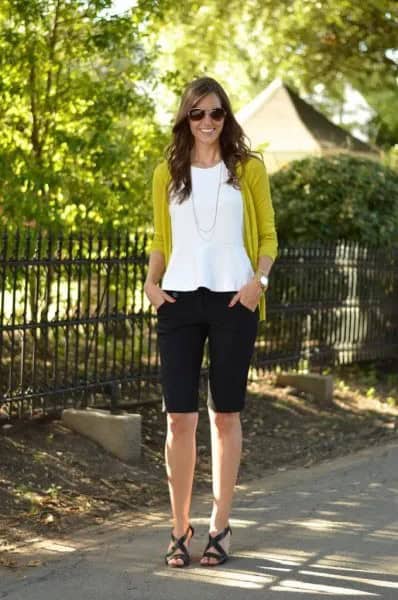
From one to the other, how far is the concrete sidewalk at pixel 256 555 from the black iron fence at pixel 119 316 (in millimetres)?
1502

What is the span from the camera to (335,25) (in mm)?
21562

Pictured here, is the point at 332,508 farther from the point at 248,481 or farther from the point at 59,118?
the point at 59,118

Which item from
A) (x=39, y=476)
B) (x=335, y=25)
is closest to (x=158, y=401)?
(x=39, y=476)

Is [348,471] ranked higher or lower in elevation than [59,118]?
lower

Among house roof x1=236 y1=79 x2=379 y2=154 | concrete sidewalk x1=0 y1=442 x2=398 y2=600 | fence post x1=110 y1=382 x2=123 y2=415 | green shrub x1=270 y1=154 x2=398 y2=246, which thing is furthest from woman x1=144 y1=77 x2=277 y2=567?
house roof x1=236 y1=79 x2=379 y2=154

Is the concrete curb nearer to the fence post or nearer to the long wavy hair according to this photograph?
the fence post

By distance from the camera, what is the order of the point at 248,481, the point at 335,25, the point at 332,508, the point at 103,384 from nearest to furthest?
the point at 332,508 < the point at 248,481 < the point at 103,384 < the point at 335,25

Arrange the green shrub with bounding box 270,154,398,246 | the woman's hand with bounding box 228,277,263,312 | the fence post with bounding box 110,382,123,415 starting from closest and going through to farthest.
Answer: the woman's hand with bounding box 228,277,263,312 → the fence post with bounding box 110,382,123,415 → the green shrub with bounding box 270,154,398,246

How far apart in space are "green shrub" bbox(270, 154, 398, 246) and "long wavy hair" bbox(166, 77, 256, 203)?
720cm

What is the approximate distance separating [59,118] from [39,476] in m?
3.47

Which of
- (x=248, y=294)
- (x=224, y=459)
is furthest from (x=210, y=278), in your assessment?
(x=224, y=459)

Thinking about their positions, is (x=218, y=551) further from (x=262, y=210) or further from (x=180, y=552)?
(x=262, y=210)

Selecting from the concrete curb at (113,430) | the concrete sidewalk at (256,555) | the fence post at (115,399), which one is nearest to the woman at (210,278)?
the concrete sidewalk at (256,555)

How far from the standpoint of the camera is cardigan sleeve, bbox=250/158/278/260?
549 cm
